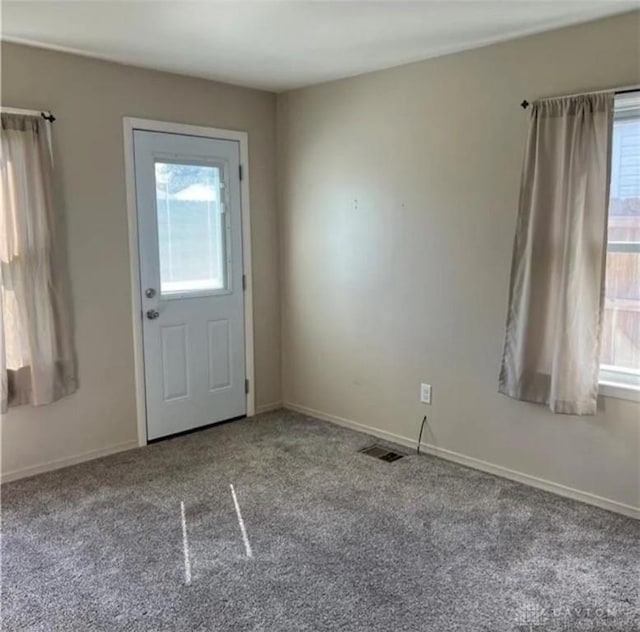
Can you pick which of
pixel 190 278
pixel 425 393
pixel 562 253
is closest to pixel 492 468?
pixel 425 393

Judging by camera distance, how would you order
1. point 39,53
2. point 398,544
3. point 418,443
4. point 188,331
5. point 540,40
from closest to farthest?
1. point 398,544
2. point 540,40
3. point 39,53
4. point 418,443
5. point 188,331

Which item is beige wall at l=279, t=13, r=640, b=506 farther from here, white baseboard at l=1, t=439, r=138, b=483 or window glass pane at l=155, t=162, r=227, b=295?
white baseboard at l=1, t=439, r=138, b=483

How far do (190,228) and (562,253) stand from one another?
7.89 ft

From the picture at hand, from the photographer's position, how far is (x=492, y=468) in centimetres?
353

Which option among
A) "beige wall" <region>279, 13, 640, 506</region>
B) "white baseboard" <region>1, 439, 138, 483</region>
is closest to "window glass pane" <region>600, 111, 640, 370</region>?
"beige wall" <region>279, 13, 640, 506</region>

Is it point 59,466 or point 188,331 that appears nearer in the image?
point 59,466

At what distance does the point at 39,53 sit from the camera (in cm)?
334

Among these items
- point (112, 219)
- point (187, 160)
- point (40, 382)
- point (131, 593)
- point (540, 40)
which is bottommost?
point (131, 593)

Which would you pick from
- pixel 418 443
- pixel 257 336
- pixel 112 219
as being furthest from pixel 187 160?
pixel 418 443

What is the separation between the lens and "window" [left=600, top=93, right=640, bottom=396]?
288 centimetres

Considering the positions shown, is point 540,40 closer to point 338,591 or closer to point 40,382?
point 338,591

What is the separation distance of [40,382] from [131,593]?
4.98 ft

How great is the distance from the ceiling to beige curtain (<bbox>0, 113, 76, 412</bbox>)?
580mm

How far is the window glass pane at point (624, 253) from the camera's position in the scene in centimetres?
288
